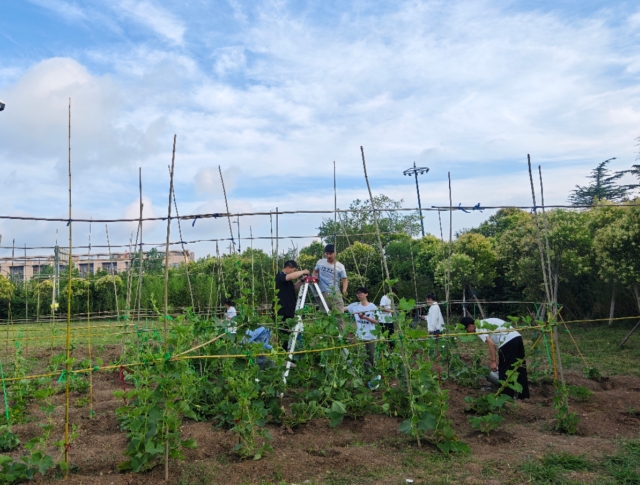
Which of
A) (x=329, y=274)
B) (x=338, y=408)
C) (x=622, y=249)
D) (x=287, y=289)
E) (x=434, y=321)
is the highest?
(x=622, y=249)

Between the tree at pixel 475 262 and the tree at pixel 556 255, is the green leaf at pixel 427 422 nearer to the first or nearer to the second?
the tree at pixel 556 255

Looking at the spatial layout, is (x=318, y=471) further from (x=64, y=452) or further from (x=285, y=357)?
(x=64, y=452)

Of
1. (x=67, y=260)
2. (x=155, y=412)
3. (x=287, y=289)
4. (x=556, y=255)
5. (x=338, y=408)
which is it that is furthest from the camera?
(x=67, y=260)

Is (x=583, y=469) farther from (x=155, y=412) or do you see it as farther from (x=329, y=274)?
(x=329, y=274)

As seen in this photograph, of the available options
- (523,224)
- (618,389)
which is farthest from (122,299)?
(618,389)

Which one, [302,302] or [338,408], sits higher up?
[302,302]

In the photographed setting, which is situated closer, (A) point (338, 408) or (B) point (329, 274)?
(A) point (338, 408)

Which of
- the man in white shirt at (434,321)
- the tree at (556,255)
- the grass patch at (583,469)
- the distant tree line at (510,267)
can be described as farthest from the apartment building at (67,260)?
the tree at (556,255)

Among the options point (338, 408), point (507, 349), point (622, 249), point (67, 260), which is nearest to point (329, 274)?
point (338, 408)

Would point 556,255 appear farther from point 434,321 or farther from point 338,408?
point 338,408

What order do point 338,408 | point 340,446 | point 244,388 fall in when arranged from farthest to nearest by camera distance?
point 338,408 → point 340,446 → point 244,388

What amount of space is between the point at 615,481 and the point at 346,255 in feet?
35.7

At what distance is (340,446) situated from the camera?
4.43 metres

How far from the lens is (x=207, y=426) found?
4.68 meters
